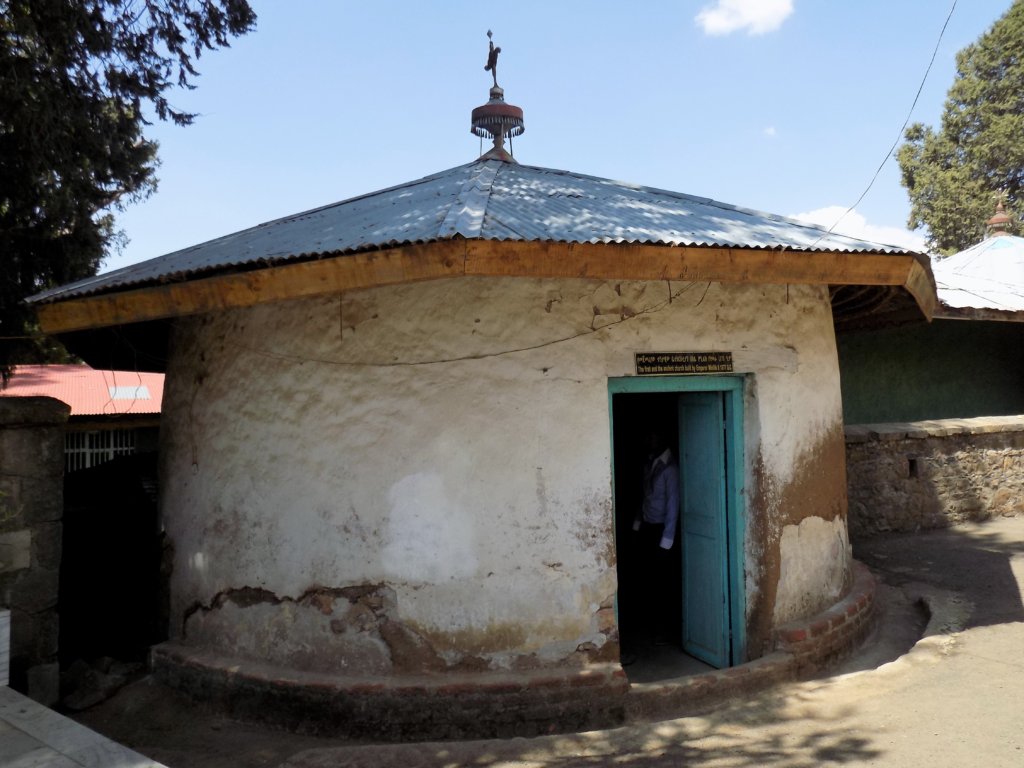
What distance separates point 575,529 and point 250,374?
2324mm

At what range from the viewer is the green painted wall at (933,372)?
1022 centimetres

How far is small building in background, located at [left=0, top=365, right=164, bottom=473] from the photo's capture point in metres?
12.5

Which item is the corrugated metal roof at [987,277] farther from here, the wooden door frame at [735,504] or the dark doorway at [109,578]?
the dark doorway at [109,578]

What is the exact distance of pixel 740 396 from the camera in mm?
5352

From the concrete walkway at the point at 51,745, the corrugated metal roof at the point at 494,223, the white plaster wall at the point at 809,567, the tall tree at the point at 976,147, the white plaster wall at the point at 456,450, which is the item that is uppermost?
the tall tree at the point at 976,147

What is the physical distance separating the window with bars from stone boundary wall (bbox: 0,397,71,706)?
9.15m

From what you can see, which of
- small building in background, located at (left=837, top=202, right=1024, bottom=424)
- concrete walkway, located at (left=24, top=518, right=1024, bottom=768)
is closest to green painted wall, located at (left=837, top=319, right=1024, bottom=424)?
small building in background, located at (left=837, top=202, right=1024, bottom=424)

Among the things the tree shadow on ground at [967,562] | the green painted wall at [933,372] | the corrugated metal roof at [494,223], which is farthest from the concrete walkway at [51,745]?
the green painted wall at [933,372]

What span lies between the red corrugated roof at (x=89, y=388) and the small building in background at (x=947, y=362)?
10.2 metres

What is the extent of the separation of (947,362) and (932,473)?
2.59 meters

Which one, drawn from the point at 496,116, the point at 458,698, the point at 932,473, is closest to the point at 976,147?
the point at 932,473

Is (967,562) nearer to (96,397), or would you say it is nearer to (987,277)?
(987,277)

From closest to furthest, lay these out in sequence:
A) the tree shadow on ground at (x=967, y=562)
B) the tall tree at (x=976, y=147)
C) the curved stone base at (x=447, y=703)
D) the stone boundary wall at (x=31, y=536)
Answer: the curved stone base at (x=447, y=703), the stone boundary wall at (x=31, y=536), the tree shadow on ground at (x=967, y=562), the tall tree at (x=976, y=147)

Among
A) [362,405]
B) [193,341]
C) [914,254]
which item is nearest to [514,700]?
[362,405]
